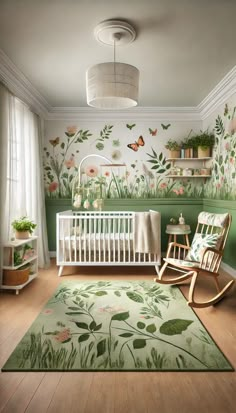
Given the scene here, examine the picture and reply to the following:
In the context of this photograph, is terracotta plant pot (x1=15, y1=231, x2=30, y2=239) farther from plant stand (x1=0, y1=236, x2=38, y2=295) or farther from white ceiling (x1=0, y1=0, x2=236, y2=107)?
white ceiling (x1=0, y1=0, x2=236, y2=107)

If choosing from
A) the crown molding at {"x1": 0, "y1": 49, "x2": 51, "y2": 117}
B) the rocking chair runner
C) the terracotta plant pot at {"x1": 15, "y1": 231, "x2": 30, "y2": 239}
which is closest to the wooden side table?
the rocking chair runner

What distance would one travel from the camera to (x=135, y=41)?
8.54 ft

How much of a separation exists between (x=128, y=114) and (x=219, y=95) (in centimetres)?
138

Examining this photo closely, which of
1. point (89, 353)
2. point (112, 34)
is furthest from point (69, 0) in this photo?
point (89, 353)

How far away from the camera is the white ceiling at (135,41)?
2.15 meters

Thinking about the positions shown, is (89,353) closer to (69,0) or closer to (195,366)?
(195,366)

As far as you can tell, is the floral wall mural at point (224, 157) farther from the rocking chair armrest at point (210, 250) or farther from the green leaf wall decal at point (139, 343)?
the green leaf wall decal at point (139, 343)

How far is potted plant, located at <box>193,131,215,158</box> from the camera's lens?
4348 mm

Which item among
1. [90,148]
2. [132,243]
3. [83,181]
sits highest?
[90,148]

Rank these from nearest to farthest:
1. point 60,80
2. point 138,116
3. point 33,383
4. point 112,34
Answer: point 33,383 < point 112,34 < point 60,80 < point 138,116

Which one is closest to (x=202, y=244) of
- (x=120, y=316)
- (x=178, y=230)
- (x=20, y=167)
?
(x=178, y=230)

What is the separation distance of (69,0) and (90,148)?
2679 mm

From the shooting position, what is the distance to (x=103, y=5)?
2105mm

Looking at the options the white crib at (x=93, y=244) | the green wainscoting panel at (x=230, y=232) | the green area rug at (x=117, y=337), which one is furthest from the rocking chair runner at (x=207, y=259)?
the white crib at (x=93, y=244)
